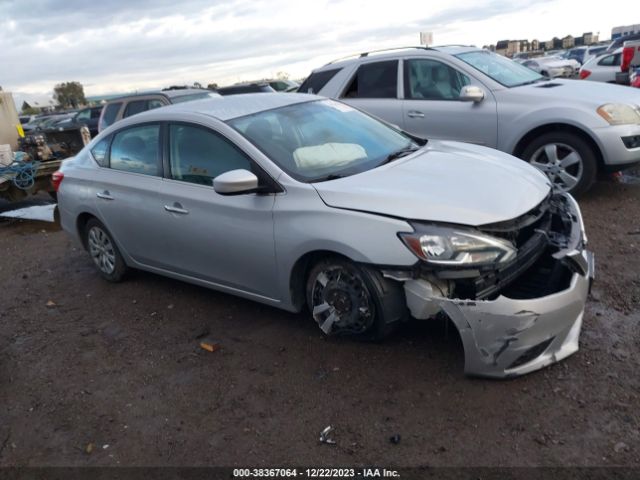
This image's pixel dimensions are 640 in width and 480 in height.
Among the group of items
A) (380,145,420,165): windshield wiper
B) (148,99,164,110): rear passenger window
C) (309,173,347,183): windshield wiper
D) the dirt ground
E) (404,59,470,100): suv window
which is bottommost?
the dirt ground

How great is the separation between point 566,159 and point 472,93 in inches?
49.8


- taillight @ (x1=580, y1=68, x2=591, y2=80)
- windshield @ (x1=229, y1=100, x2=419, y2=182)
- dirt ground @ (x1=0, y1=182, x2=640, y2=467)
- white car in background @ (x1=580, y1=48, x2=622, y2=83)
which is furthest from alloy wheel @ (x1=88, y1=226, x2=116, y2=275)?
taillight @ (x1=580, y1=68, x2=591, y2=80)

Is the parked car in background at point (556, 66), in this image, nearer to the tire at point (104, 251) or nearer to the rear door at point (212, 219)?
the tire at point (104, 251)

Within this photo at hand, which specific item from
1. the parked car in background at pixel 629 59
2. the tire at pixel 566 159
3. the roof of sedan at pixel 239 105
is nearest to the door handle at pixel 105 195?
the roof of sedan at pixel 239 105

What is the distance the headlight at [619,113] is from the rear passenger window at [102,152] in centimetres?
502

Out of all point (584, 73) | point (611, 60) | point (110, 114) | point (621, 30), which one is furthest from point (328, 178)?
point (621, 30)

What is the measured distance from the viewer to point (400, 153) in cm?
424

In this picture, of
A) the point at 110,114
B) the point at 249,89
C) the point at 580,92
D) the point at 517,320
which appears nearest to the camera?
the point at 517,320

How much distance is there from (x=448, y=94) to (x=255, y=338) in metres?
4.24

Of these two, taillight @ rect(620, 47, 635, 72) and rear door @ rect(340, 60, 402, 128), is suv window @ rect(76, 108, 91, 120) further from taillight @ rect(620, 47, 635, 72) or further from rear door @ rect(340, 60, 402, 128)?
taillight @ rect(620, 47, 635, 72)

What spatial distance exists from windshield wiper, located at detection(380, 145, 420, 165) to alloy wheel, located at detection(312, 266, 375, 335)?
99 cm

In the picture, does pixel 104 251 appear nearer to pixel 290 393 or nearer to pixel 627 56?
pixel 290 393

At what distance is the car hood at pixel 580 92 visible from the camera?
601 centimetres

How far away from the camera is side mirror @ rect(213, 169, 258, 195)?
3561mm
